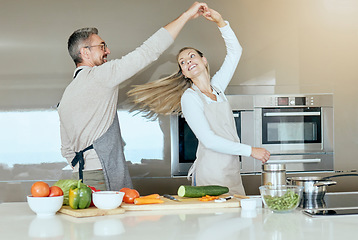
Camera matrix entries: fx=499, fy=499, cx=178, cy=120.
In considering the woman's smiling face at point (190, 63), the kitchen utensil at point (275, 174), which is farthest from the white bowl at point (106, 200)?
the woman's smiling face at point (190, 63)

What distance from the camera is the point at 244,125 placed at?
12.1ft

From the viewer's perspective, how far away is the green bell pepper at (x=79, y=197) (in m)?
2.00

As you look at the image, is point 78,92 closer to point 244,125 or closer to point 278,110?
point 244,125

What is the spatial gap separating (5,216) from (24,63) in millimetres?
1791

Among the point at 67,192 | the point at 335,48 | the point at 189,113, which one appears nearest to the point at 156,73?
the point at 189,113

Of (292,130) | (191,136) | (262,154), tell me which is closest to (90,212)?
(262,154)

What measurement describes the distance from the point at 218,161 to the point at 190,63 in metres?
0.58

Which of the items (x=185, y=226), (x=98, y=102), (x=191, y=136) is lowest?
(x=185, y=226)

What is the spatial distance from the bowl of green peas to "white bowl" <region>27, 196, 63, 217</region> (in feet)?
2.68

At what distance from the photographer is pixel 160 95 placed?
11.1ft

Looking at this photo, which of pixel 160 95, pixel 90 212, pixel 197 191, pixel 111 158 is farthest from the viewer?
pixel 160 95

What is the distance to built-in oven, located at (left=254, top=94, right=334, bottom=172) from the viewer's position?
373 cm

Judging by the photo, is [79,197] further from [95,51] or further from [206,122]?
[95,51]

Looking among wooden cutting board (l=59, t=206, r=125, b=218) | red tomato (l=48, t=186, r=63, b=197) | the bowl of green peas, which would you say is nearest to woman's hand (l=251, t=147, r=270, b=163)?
the bowl of green peas
